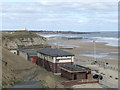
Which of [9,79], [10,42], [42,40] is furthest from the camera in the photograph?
[42,40]

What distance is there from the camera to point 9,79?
21531 mm

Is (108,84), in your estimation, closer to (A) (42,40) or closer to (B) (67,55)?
(B) (67,55)

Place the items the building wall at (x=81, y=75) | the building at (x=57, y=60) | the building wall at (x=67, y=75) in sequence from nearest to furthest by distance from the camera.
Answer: the building wall at (x=67, y=75) → the building wall at (x=81, y=75) → the building at (x=57, y=60)

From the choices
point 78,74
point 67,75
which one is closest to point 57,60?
point 67,75

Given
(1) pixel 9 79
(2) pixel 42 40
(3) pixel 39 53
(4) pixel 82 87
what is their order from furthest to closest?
(2) pixel 42 40
(3) pixel 39 53
(4) pixel 82 87
(1) pixel 9 79

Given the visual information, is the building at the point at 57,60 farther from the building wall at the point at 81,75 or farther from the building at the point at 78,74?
the building wall at the point at 81,75

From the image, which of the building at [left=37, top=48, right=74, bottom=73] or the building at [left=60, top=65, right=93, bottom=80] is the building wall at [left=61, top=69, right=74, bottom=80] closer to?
the building at [left=60, top=65, right=93, bottom=80]

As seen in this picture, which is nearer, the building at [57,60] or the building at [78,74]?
the building at [78,74]

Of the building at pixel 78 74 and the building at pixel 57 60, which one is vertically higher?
the building at pixel 57 60

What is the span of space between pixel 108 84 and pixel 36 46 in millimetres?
40633

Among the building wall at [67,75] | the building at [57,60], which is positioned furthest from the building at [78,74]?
the building at [57,60]

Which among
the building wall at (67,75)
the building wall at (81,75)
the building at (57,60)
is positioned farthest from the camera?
the building at (57,60)

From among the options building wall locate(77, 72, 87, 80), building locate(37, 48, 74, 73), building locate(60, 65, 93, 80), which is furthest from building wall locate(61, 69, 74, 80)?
building locate(37, 48, 74, 73)

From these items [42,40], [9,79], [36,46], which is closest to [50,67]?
[9,79]
